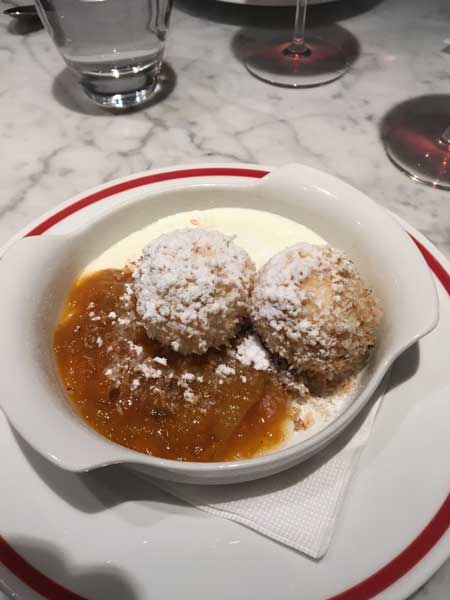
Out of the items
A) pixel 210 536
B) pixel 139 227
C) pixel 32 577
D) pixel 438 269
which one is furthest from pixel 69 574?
pixel 438 269

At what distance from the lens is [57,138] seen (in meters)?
1.65

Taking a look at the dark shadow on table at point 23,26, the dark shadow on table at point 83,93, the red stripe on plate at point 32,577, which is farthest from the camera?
the dark shadow on table at point 23,26

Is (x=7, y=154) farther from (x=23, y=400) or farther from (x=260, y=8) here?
(x=260, y=8)

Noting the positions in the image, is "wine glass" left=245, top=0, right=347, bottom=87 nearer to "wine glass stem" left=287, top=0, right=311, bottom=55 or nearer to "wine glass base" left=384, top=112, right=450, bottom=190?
"wine glass stem" left=287, top=0, right=311, bottom=55

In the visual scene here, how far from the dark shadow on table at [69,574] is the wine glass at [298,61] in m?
1.59

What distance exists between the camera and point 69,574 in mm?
703

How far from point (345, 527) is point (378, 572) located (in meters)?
0.07

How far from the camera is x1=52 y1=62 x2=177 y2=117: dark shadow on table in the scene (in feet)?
5.72

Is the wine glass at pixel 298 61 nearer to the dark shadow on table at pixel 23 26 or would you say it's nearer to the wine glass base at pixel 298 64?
the wine glass base at pixel 298 64

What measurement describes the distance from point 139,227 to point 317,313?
478 millimetres

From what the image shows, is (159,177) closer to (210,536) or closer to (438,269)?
(438,269)

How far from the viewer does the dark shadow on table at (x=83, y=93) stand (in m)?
1.74

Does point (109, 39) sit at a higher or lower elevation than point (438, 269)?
higher

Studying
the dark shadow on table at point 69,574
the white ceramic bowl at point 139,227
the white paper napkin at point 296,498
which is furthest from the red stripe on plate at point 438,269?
the dark shadow on table at point 69,574
